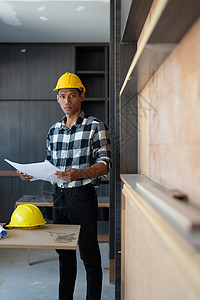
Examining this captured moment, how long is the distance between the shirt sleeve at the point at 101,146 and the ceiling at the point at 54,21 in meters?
2.07

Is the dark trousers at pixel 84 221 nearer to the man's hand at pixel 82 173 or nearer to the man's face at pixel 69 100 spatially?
the man's hand at pixel 82 173

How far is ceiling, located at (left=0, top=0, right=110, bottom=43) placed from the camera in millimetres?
3676

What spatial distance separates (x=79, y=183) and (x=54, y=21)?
9.04 feet

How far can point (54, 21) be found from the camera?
412cm

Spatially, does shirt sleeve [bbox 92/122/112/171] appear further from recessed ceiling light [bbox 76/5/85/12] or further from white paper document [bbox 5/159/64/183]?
recessed ceiling light [bbox 76/5/85/12]

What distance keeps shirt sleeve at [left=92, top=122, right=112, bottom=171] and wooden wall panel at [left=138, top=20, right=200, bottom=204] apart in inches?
27.4

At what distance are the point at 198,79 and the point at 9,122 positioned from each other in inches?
181

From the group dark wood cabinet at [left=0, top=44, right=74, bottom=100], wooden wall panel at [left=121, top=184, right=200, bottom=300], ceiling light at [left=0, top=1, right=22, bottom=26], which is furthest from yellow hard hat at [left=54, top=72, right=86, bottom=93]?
dark wood cabinet at [left=0, top=44, right=74, bottom=100]

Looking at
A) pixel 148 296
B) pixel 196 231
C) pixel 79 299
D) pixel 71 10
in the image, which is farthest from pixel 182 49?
pixel 71 10

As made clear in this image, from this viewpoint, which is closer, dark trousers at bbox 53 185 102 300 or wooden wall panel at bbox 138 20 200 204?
wooden wall panel at bbox 138 20 200 204

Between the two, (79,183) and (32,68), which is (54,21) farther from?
(79,183)

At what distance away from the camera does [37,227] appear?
1763 millimetres

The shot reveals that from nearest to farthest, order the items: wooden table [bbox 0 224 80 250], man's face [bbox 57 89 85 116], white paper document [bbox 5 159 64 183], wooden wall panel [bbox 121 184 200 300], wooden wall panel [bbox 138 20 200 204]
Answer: wooden wall panel [bbox 121 184 200 300] → wooden wall panel [bbox 138 20 200 204] → wooden table [bbox 0 224 80 250] → white paper document [bbox 5 159 64 183] → man's face [bbox 57 89 85 116]

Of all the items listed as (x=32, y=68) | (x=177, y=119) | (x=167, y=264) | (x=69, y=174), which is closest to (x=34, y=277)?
(x=69, y=174)
